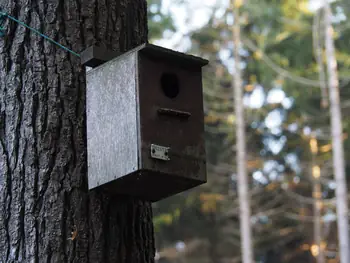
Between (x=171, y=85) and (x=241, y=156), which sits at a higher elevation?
(x=241, y=156)

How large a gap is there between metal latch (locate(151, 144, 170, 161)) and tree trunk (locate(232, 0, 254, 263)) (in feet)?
34.6

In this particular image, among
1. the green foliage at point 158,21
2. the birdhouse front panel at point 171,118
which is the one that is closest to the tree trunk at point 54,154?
the birdhouse front panel at point 171,118

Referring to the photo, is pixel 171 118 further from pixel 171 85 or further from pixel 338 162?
pixel 338 162

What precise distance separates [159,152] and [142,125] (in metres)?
0.11

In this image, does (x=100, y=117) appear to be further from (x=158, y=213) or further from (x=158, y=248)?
(x=158, y=248)

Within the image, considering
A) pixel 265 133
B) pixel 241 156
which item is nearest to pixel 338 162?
pixel 241 156

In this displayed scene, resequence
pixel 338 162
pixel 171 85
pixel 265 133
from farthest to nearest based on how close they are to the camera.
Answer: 1. pixel 265 133
2. pixel 338 162
3. pixel 171 85

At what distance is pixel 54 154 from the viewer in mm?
2633

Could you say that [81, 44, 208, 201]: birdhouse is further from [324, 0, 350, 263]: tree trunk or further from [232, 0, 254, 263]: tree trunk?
[232, 0, 254, 263]: tree trunk

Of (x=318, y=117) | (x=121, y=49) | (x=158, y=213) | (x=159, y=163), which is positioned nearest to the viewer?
(x=159, y=163)

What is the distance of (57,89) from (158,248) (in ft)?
49.3

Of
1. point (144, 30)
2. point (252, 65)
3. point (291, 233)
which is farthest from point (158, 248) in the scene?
point (144, 30)

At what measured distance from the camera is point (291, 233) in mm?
17984

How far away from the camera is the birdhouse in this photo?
8.46ft
